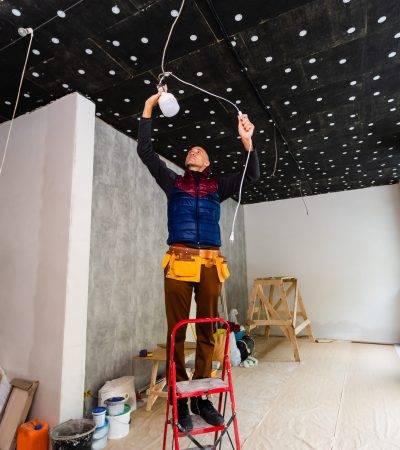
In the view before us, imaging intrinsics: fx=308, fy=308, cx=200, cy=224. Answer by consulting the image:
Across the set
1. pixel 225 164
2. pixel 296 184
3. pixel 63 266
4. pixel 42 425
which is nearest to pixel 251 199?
pixel 296 184

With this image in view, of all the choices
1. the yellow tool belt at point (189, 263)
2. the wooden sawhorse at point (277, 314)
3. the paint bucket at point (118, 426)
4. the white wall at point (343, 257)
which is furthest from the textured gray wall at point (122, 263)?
the white wall at point (343, 257)

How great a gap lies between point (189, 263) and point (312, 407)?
6.72ft

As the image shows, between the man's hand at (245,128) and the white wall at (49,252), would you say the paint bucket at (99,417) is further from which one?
the man's hand at (245,128)

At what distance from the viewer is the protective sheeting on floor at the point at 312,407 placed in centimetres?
232

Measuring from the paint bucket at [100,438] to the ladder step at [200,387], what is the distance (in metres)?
1.10

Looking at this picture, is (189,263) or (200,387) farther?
(189,263)

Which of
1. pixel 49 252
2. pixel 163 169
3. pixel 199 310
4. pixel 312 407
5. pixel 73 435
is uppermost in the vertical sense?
pixel 163 169

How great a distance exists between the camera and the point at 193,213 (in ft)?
6.91

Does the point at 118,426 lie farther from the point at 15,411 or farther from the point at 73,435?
the point at 15,411

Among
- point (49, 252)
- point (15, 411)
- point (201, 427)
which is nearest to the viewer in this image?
point (201, 427)

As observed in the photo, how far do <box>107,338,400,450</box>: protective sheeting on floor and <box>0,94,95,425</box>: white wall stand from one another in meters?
0.73

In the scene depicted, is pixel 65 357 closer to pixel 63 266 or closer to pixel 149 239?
pixel 63 266

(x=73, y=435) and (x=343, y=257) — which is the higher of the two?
(x=343, y=257)

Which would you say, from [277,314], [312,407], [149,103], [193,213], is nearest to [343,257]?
[277,314]
